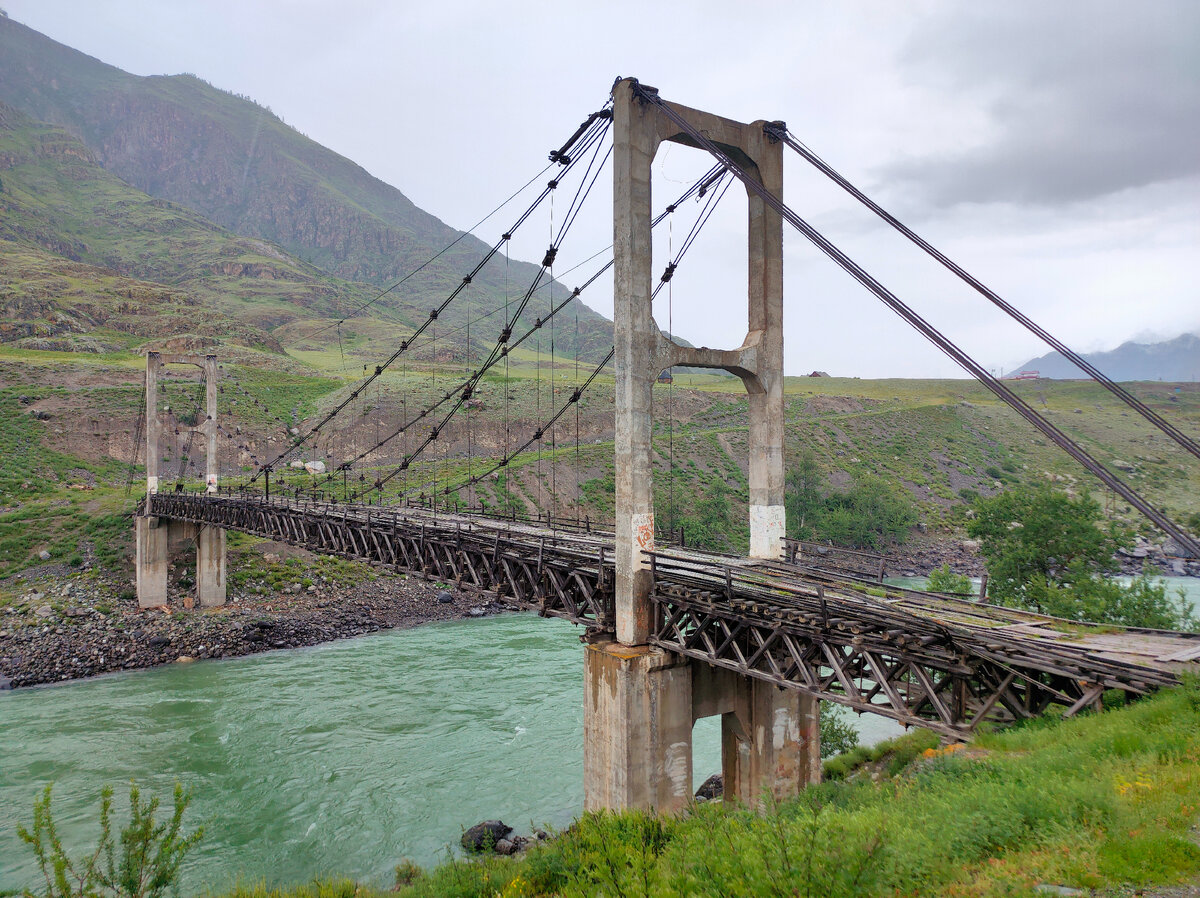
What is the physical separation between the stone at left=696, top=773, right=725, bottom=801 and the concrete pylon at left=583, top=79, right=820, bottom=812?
3.04 metres

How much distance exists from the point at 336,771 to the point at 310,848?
142 inches

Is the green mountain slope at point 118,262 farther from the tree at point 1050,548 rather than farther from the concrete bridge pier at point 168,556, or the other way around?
the tree at point 1050,548

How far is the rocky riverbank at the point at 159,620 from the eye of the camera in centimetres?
2709

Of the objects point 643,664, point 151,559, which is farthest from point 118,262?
point 643,664

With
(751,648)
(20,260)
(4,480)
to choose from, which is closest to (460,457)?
(4,480)

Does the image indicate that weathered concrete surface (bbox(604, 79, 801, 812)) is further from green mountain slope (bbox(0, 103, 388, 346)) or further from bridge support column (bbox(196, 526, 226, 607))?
green mountain slope (bbox(0, 103, 388, 346))

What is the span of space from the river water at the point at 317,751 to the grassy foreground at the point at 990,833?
9571mm

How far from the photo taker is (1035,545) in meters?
26.2

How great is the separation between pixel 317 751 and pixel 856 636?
54.4ft

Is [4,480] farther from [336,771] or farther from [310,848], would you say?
[310,848]

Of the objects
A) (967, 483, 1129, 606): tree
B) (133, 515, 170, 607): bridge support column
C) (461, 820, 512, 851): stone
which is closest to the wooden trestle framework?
(461, 820, 512, 851): stone

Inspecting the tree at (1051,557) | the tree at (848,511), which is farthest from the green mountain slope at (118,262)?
the tree at (1051,557)

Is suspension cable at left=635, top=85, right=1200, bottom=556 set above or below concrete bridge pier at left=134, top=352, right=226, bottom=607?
above

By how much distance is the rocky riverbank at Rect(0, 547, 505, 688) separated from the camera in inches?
1067
